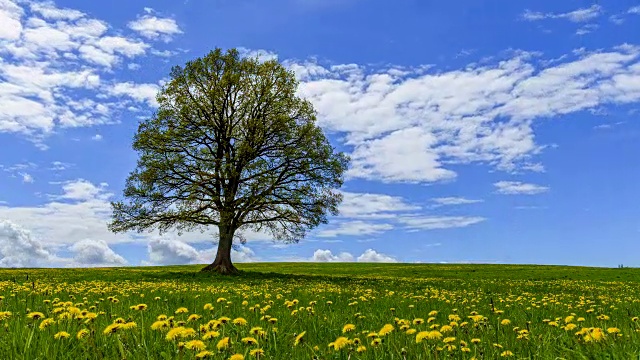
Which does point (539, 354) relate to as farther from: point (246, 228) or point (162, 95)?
point (162, 95)

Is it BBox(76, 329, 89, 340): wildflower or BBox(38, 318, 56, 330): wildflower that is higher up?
BBox(38, 318, 56, 330): wildflower

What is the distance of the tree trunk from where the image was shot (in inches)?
1369

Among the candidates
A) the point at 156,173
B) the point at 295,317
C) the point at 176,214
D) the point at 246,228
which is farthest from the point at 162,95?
the point at 295,317

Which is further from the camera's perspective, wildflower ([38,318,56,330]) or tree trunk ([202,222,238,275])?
tree trunk ([202,222,238,275])

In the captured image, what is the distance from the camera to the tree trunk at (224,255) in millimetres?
34781

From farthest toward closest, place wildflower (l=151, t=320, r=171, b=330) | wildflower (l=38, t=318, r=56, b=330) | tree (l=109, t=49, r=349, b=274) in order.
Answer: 1. tree (l=109, t=49, r=349, b=274)
2. wildflower (l=38, t=318, r=56, b=330)
3. wildflower (l=151, t=320, r=171, b=330)

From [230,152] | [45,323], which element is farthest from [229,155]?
[45,323]

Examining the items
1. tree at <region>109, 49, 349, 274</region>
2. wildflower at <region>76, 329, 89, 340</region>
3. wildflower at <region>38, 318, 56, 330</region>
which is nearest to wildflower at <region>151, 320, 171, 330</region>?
wildflower at <region>76, 329, 89, 340</region>

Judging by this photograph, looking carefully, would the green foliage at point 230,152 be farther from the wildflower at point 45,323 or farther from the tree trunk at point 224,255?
the wildflower at point 45,323

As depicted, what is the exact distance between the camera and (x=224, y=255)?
116 ft

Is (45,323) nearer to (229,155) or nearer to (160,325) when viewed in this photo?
(160,325)

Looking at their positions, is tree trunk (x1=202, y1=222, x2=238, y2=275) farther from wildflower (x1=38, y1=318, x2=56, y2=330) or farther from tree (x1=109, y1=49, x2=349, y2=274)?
wildflower (x1=38, y1=318, x2=56, y2=330)

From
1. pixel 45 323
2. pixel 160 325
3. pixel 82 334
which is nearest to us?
pixel 160 325

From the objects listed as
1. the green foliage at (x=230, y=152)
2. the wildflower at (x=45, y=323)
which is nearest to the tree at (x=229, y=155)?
the green foliage at (x=230, y=152)
